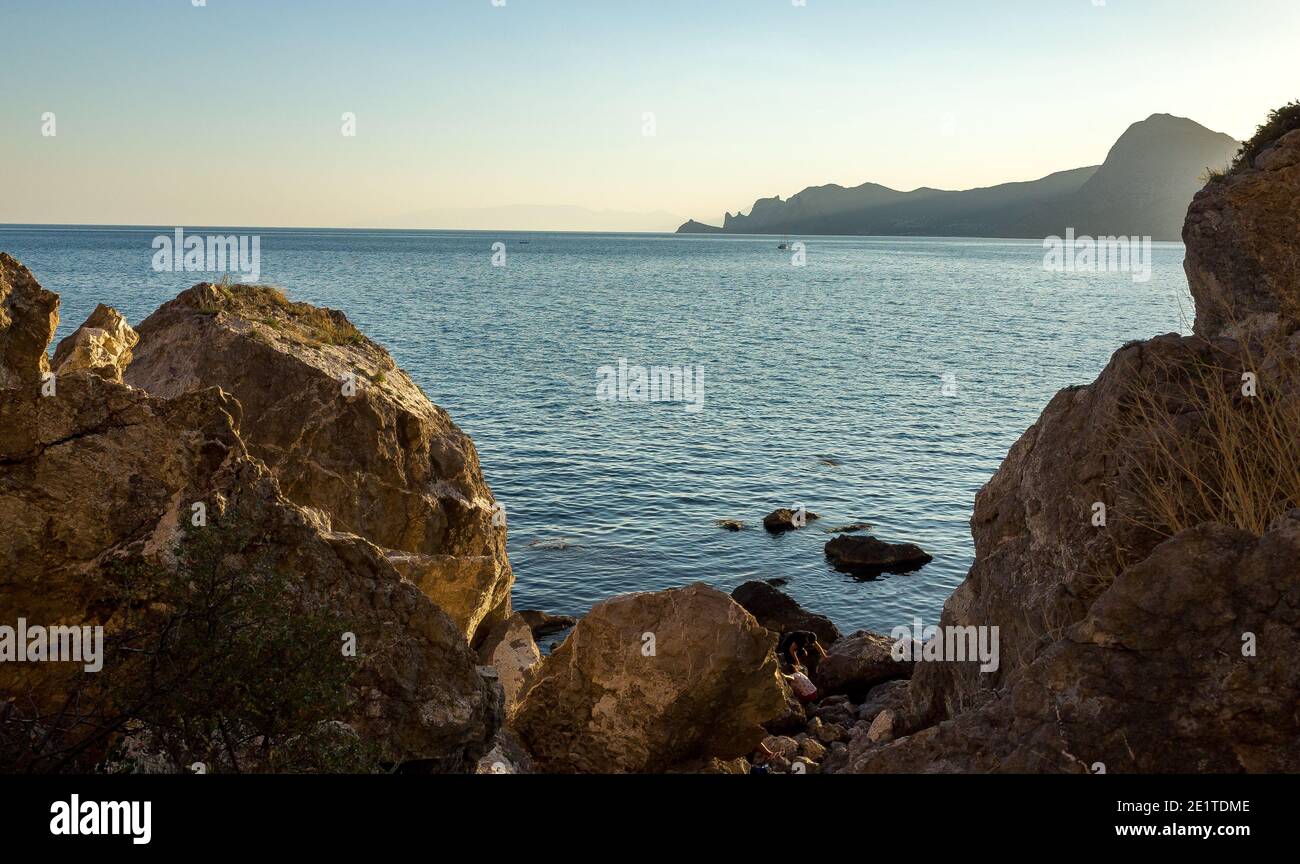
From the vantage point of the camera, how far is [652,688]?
14.8 meters

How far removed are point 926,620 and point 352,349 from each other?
16.3m

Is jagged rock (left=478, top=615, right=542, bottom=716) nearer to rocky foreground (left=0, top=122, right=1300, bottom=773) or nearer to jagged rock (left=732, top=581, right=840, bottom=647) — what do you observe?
rocky foreground (left=0, top=122, right=1300, bottom=773)

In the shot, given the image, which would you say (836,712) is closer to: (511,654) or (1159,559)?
(511,654)

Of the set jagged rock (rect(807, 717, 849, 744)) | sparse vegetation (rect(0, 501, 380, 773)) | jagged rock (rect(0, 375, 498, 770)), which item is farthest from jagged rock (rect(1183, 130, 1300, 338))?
sparse vegetation (rect(0, 501, 380, 773))

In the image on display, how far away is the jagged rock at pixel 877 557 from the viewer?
97.5 feet

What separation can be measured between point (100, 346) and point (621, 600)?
8.20 m

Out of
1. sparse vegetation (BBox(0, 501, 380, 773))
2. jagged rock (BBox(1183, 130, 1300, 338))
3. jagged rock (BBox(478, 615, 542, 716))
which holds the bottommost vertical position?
jagged rock (BBox(478, 615, 542, 716))

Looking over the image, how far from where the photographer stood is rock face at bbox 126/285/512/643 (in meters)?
15.9

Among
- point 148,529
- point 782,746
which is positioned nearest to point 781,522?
point 782,746

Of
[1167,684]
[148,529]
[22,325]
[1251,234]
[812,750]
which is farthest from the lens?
[812,750]

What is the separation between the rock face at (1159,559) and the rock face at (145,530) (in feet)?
14.4

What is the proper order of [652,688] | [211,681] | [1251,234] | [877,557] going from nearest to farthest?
[211,681], [652,688], [1251,234], [877,557]

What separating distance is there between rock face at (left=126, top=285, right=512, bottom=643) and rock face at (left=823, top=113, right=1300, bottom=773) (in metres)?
7.50
